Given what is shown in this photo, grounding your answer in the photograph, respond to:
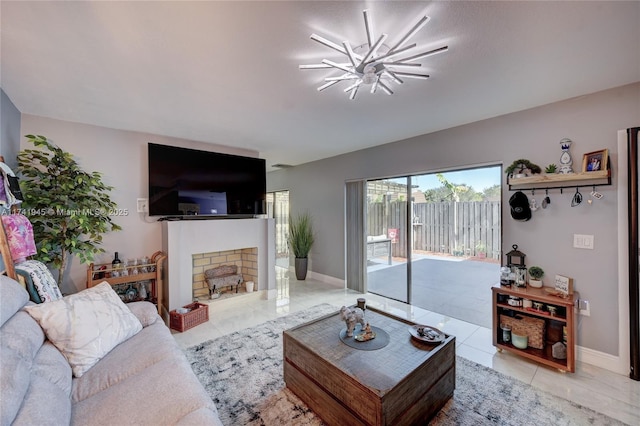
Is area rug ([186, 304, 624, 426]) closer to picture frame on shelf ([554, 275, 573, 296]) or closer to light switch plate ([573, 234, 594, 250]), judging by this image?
picture frame on shelf ([554, 275, 573, 296])

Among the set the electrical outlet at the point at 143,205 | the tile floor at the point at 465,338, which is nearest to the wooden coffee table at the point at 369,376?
the tile floor at the point at 465,338

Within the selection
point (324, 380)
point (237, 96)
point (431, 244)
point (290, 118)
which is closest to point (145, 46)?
point (237, 96)

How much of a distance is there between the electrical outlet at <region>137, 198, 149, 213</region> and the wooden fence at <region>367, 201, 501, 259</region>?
11.0 feet

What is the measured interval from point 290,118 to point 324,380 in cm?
252

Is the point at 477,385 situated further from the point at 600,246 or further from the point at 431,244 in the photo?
the point at 431,244

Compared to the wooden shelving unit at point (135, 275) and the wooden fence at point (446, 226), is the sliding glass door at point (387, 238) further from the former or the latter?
the wooden shelving unit at point (135, 275)

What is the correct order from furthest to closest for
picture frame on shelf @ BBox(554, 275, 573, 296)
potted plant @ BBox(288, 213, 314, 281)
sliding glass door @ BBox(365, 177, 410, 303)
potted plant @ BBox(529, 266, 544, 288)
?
potted plant @ BBox(288, 213, 314, 281) → sliding glass door @ BBox(365, 177, 410, 303) → potted plant @ BBox(529, 266, 544, 288) → picture frame on shelf @ BBox(554, 275, 573, 296)

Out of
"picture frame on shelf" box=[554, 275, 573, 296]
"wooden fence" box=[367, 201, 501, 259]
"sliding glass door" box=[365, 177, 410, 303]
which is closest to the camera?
"picture frame on shelf" box=[554, 275, 573, 296]

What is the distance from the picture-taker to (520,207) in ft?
8.89

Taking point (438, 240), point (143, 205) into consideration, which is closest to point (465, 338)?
point (438, 240)

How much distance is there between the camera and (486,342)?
2.79 m

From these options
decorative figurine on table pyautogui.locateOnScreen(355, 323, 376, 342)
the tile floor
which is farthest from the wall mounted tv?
decorative figurine on table pyautogui.locateOnScreen(355, 323, 376, 342)

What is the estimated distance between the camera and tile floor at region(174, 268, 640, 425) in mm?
1966

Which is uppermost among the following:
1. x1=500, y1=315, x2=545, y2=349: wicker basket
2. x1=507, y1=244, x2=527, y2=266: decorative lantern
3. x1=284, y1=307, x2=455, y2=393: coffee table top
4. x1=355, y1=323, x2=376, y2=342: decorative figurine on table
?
x1=507, y1=244, x2=527, y2=266: decorative lantern
